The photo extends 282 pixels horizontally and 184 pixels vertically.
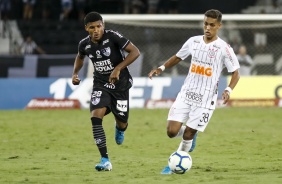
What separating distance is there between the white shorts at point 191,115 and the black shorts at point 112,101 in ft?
3.65

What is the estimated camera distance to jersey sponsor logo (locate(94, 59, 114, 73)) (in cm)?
1238

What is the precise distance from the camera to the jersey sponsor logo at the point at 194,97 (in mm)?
11539

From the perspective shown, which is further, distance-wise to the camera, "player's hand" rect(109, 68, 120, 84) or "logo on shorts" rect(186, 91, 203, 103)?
"player's hand" rect(109, 68, 120, 84)

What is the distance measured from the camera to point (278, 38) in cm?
2625

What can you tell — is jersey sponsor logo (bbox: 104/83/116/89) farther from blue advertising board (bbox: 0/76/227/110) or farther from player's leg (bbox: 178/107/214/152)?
blue advertising board (bbox: 0/76/227/110)

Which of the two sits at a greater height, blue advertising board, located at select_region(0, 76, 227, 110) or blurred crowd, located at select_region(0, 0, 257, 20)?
blurred crowd, located at select_region(0, 0, 257, 20)

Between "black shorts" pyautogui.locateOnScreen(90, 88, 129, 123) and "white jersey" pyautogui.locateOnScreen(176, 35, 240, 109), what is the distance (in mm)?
1391

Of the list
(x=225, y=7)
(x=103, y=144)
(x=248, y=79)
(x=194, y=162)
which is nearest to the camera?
(x=103, y=144)

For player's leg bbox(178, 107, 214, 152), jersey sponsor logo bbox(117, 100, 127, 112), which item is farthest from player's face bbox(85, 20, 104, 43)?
player's leg bbox(178, 107, 214, 152)

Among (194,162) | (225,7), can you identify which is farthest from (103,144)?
(225,7)

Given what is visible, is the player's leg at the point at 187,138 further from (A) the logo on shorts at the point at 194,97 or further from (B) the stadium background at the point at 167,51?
(B) the stadium background at the point at 167,51

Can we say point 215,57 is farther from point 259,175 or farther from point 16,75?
point 16,75

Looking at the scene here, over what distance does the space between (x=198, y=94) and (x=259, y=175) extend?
4.64ft

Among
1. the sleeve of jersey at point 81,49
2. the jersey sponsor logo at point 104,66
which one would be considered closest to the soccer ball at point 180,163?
the jersey sponsor logo at point 104,66
